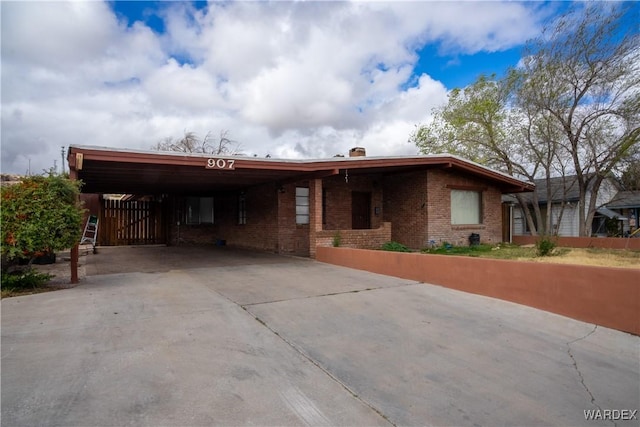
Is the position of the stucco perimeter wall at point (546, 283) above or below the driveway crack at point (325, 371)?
above

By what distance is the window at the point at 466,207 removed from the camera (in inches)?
570

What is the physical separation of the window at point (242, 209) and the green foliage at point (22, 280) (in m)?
9.37

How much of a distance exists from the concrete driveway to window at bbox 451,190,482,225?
7.83 meters

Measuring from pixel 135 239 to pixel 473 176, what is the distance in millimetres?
15152

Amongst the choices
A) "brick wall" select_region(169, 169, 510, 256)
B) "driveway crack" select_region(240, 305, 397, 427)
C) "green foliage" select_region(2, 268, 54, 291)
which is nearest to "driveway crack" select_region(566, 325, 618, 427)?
"driveway crack" select_region(240, 305, 397, 427)

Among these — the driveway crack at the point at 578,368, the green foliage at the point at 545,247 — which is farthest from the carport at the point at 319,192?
the driveway crack at the point at 578,368

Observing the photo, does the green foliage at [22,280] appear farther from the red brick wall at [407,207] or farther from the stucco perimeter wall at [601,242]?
the stucco perimeter wall at [601,242]

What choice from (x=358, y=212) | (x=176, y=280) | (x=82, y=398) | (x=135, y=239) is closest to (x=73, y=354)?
(x=82, y=398)

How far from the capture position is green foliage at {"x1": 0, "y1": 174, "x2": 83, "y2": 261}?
661cm

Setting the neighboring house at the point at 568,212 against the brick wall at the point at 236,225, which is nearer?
the brick wall at the point at 236,225

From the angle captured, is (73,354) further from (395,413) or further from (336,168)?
(336,168)

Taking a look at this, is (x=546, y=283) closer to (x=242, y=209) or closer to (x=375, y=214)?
(x=375, y=214)

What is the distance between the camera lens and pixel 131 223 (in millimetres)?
18562

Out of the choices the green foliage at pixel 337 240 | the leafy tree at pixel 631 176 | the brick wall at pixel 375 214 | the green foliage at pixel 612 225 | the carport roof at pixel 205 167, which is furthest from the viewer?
the green foliage at pixel 612 225
